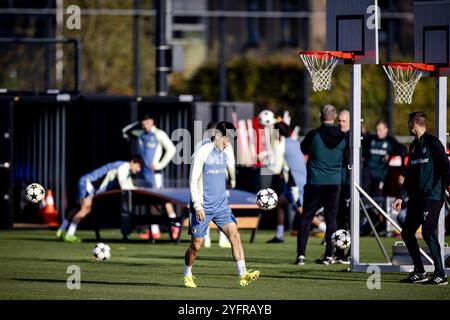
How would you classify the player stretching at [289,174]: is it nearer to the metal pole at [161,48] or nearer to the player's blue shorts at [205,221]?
the metal pole at [161,48]

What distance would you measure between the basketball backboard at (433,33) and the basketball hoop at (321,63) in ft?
3.57

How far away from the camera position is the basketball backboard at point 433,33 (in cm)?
1738

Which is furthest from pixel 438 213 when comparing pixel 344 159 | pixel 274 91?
pixel 274 91

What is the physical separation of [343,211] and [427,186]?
3.88 metres

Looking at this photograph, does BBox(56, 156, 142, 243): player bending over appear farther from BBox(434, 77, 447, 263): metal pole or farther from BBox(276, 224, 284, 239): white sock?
BBox(434, 77, 447, 263): metal pole

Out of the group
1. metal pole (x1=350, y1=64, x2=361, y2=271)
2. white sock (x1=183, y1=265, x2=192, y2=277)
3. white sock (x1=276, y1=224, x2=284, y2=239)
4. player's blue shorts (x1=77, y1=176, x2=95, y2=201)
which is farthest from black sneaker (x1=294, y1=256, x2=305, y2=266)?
player's blue shorts (x1=77, y1=176, x2=95, y2=201)

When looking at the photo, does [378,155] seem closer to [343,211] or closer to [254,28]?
[343,211]

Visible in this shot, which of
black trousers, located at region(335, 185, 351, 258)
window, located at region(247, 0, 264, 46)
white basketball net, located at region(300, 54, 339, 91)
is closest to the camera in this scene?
white basketball net, located at region(300, 54, 339, 91)

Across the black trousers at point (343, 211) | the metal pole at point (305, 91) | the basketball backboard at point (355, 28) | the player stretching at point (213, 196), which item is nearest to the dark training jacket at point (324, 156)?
the black trousers at point (343, 211)

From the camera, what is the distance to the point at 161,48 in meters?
27.5

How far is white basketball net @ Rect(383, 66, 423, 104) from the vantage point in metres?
17.4

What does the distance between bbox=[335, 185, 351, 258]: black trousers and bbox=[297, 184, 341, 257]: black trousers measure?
593 mm

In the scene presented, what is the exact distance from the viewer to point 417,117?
626 inches
